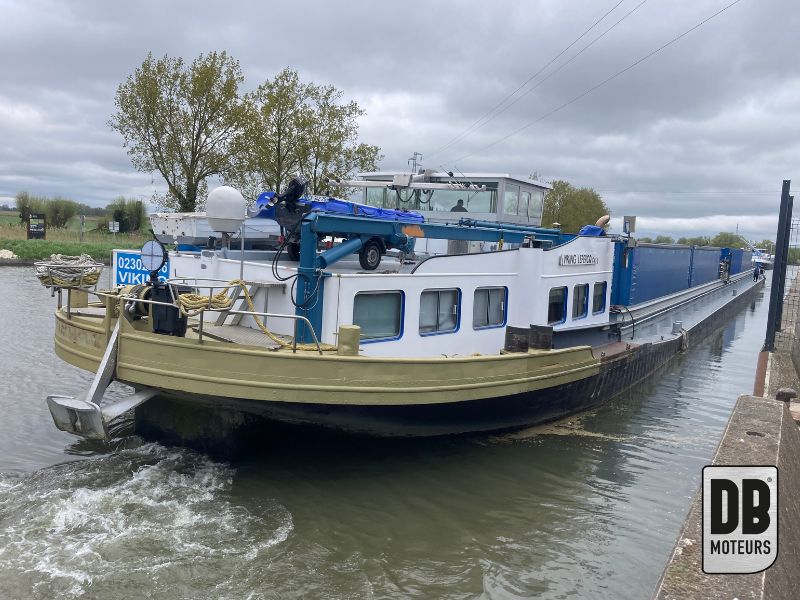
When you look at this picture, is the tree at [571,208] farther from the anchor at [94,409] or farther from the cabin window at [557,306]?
the anchor at [94,409]

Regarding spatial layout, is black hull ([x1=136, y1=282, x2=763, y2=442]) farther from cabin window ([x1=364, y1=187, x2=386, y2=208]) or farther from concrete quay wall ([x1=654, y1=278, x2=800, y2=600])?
cabin window ([x1=364, y1=187, x2=386, y2=208])

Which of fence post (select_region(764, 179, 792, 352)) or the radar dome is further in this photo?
fence post (select_region(764, 179, 792, 352))

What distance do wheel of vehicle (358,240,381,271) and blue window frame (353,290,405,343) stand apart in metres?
0.64

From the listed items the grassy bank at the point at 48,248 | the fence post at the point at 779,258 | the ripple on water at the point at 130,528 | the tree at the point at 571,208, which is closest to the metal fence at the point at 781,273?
the fence post at the point at 779,258

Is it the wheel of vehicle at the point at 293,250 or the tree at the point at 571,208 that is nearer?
the wheel of vehicle at the point at 293,250

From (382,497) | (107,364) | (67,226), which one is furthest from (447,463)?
(67,226)

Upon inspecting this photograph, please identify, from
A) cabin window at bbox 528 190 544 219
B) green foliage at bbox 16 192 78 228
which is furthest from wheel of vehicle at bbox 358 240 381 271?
green foliage at bbox 16 192 78 228

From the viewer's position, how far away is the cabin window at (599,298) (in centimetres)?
1127

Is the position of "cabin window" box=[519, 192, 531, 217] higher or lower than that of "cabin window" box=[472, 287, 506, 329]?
higher

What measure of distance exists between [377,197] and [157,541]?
8096mm

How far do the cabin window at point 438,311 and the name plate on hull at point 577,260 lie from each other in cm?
234

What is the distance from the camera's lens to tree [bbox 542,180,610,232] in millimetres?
45625

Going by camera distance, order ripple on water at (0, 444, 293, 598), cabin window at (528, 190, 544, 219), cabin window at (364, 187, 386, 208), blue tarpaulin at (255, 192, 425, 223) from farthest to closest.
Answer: cabin window at (528, 190, 544, 219), cabin window at (364, 187, 386, 208), blue tarpaulin at (255, 192, 425, 223), ripple on water at (0, 444, 293, 598)

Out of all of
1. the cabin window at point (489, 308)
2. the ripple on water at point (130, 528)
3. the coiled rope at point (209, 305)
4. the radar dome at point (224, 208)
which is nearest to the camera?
the ripple on water at point (130, 528)
